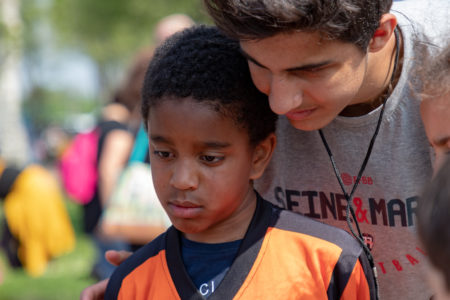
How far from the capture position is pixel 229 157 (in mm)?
2094

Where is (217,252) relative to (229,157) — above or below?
below

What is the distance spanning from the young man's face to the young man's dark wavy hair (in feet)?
0.10

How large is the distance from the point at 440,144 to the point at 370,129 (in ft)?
1.12

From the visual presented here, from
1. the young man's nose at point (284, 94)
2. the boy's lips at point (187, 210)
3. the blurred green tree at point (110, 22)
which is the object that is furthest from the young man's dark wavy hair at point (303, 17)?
the blurred green tree at point (110, 22)

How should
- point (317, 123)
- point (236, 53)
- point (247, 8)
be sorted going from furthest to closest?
1. point (236, 53)
2. point (317, 123)
3. point (247, 8)

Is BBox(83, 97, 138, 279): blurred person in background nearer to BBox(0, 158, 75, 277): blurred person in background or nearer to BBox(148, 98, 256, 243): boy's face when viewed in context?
BBox(0, 158, 75, 277): blurred person in background

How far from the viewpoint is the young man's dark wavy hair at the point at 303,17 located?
6.12ft

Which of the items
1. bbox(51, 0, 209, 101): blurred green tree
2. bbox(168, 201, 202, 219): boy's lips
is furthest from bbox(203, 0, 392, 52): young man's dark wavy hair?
bbox(51, 0, 209, 101): blurred green tree

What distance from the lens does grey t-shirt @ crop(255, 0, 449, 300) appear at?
2.22m

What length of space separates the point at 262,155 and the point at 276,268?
1.41ft

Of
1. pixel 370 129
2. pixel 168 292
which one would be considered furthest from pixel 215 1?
pixel 168 292

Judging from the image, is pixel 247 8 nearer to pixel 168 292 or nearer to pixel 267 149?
pixel 267 149

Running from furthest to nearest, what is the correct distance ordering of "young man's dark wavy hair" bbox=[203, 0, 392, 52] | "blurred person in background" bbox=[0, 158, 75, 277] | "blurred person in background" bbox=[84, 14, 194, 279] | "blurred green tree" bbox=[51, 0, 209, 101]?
"blurred green tree" bbox=[51, 0, 209, 101] < "blurred person in background" bbox=[0, 158, 75, 277] < "blurred person in background" bbox=[84, 14, 194, 279] < "young man's dark wavy hair" bbox=[203, 0, 392, 52]

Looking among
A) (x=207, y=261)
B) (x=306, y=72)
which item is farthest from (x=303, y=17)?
(x=207, y=261)
